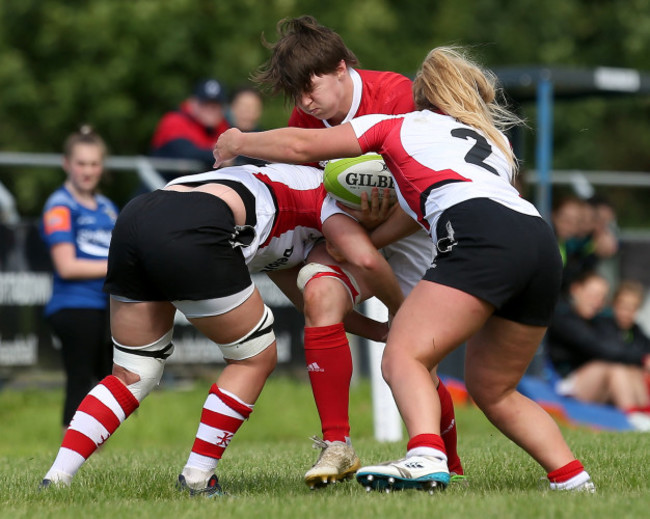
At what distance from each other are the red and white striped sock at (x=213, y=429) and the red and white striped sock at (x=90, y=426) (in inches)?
14.3

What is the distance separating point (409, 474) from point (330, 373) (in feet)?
2.59

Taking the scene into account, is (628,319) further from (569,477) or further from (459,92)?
(459,92)

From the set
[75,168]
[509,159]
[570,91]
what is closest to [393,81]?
[509,159]

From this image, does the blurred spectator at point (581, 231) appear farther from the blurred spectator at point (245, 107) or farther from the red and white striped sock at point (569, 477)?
the red and white striped sock at point (569, 477)

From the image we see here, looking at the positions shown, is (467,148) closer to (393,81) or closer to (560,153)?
(393,81)

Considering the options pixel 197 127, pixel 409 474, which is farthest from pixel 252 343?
pixel 197 127

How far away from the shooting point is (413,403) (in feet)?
14.0

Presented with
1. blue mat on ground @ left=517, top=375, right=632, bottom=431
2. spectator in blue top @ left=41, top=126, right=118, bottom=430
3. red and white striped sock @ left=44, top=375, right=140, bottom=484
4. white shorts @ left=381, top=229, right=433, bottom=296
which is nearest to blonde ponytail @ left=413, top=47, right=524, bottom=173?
white shorts @ left=381, top=229, right=433, bottom=296

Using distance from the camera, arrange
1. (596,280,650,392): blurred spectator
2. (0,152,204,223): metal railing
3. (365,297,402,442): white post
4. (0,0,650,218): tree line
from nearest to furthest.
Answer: (365,297,402,442): white post, (0,152,204,223): metal railing, (596,280,650,392): blurred spectator, (0,0,650,218): tree line

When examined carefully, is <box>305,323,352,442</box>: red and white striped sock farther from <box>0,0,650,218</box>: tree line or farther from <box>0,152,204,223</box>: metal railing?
<box>0,0,650,218</box>: tree line

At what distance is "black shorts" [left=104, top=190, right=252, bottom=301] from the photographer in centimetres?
Result: 446

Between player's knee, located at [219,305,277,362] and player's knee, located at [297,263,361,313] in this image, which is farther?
player's knee, located at [297,263,361,313]

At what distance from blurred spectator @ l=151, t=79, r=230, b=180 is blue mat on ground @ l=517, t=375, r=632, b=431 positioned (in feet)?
12.2

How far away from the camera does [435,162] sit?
4426 mm
